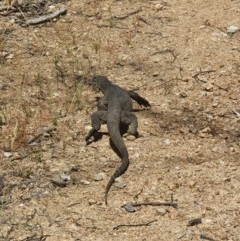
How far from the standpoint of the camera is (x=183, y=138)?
574 cm

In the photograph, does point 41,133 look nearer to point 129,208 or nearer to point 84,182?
point 84,182

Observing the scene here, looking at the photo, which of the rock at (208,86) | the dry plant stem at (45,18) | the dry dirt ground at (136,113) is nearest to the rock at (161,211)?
the dry dirt ground at (136,113)

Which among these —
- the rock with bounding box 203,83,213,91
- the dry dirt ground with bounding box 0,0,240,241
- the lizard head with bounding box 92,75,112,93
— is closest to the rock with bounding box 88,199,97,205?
the dry dirt ground with bounding box 0,0,240,241

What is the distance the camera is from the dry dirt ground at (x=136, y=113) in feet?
15.9

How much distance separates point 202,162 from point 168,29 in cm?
237

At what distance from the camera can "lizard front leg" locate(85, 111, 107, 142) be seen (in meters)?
5.73

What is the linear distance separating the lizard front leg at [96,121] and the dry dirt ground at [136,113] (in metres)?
0.12

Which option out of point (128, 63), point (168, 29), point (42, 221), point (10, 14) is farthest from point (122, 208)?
point (10, 14)

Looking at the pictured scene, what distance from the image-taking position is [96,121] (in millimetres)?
5801

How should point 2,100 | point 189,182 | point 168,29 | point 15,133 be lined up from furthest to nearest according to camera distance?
1. point 168,29
2. point 2,100
3. point 15,133
4. point 189,182

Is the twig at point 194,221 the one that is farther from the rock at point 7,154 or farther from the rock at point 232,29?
the rock at point 232,29

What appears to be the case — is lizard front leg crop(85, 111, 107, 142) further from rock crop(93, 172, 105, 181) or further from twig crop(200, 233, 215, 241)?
twig crop(200, 233, 215, 241)

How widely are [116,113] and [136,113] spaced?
33 centimetres

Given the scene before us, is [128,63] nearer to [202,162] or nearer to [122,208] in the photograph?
[202,162]
